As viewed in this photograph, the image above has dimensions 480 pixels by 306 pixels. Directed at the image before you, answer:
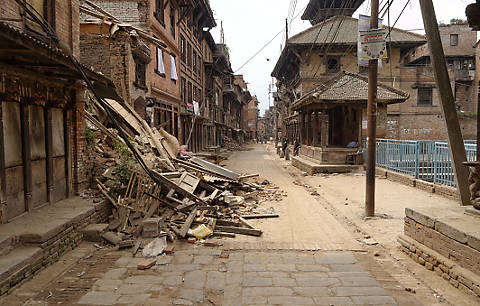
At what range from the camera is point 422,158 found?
11547 millimetres

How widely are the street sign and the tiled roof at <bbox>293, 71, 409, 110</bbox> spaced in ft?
28.6

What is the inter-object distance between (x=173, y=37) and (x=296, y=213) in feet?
56.6

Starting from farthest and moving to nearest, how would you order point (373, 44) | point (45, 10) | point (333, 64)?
1. point (333, 64)
2. point (373, 44)
3. point (45, 10)

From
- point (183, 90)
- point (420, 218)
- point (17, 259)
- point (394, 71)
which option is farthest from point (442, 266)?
point (394, 71)

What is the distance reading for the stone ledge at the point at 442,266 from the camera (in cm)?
409

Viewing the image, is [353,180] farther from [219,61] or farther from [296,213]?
[219,61]

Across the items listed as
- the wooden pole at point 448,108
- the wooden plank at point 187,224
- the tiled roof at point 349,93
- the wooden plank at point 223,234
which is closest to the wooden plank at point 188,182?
the wooden plank at point 187,224

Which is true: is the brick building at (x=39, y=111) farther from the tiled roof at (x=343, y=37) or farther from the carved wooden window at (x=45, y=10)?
the tiled roof at (x=343, y=37)

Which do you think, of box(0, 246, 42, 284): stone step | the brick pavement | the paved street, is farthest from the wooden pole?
box(0, 246, 42, 284): stone step

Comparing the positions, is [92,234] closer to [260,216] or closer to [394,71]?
[260,216]

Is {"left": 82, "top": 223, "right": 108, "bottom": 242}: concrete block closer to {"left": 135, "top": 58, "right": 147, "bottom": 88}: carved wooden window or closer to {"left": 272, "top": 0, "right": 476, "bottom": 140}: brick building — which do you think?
{"left": 135, "top": 58, "right": 147, "bottom": 88}: carved wooden window

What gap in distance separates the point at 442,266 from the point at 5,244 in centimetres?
646

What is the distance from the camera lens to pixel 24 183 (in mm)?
6078

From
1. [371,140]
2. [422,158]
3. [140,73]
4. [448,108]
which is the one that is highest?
[140,73]
